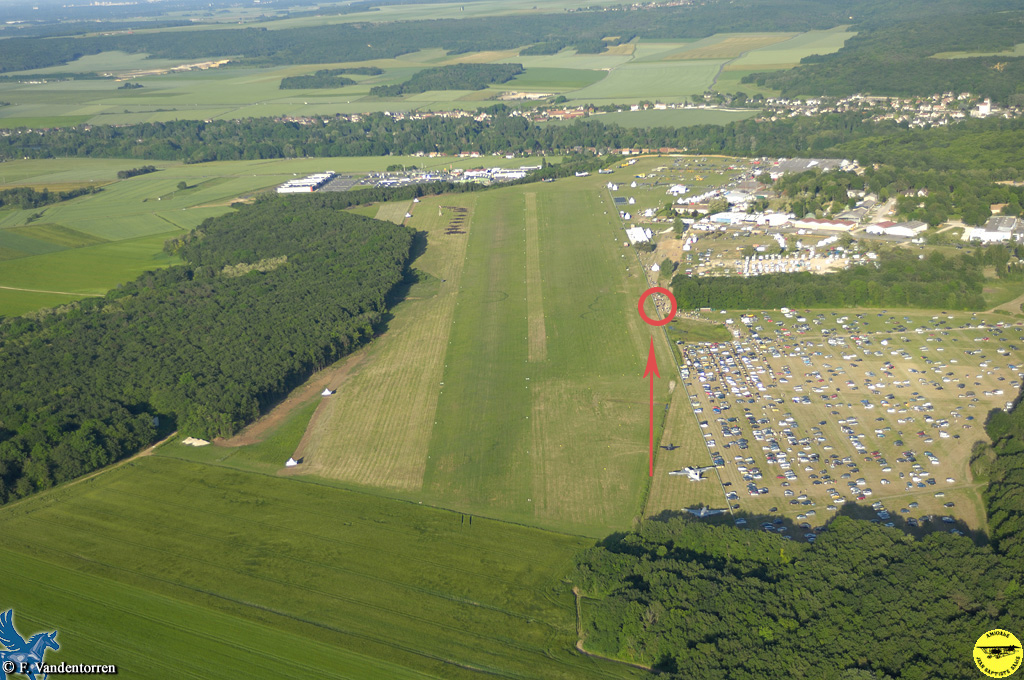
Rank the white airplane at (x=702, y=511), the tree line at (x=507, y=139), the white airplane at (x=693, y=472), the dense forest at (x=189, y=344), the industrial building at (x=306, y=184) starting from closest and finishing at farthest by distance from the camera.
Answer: the white airplane at (x=702, y=511) → the white airplane at (x=693, y=472) → the dense forest at (x=189, y=344) → the tree line at (x=507, y=139) → the industrial building at (x=306, y=184)

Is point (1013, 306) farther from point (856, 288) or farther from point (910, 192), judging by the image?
point (910, 192)

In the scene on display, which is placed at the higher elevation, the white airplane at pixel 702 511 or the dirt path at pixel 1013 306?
the dirt path at pixel 1013 306

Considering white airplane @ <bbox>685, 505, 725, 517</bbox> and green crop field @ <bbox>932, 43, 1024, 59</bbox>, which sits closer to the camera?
white airplane @ <bbox>685, 505, 725, 517</bbox>

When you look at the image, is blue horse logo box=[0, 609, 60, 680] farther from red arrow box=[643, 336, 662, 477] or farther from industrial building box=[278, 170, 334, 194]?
industrial building box=[278, 170, 334, 194]

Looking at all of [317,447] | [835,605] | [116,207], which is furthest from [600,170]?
[835,605]

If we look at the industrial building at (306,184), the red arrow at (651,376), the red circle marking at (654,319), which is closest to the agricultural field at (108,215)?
the industrial building at (306,184)

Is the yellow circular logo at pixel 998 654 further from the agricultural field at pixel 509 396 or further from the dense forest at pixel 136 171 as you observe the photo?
the dense forest at pixel 136 171

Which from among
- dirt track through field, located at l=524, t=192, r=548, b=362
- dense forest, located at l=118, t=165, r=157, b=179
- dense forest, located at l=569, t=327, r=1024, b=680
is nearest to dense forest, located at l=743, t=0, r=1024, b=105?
dirt track through field, located at l=524, t=192, r=548, b=362
